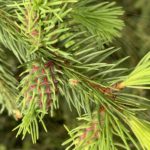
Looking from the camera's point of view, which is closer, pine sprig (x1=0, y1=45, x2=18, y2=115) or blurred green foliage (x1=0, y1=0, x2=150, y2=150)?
pine sprig (x1=0, y1=45, x2=18, y2=115)

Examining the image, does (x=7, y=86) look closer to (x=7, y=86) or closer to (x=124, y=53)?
(x=7, y=86)

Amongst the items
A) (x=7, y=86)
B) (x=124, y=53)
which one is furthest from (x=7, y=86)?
(x=124, y=53)

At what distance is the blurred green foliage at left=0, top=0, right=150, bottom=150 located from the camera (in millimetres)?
1040

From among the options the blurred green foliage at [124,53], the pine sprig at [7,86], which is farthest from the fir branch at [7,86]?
the blurred green foliage at [124,53]

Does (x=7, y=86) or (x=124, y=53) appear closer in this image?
(x=7, y=86)

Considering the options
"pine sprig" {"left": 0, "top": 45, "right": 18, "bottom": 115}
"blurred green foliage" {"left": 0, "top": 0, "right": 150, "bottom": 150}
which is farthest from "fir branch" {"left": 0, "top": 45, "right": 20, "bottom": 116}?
"blurred green foliage" {"left": 0, "top": 0, "right": 150, "bottom": 150}

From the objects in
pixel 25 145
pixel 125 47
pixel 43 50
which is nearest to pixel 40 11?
pixel 43 50

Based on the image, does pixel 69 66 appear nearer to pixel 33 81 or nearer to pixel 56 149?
pixel 33 81

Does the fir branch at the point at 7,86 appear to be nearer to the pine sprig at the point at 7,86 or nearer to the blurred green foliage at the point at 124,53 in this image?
the pine sprig at the point at 7,86

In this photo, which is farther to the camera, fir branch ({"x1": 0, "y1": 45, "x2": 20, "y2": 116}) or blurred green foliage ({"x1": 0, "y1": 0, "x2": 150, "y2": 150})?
blurred green foliage ({"x1": 0, "y1": 0, "x2": 150, "y2": 150})

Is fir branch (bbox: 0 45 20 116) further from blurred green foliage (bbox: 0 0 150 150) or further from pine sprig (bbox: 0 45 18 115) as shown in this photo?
blurred green foliage (bbox: 0 0 150 150)

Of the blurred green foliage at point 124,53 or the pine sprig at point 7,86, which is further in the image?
the blurred green foliage at point 124,53

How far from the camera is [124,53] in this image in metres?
0.92

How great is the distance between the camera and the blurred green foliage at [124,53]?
1040mm
